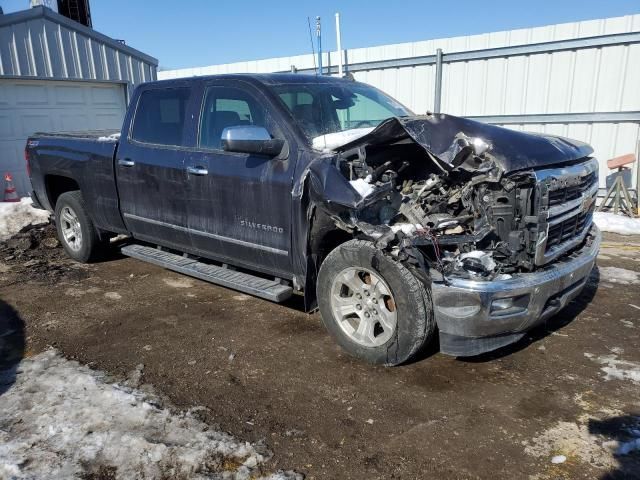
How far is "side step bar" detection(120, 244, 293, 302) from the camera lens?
161 inches

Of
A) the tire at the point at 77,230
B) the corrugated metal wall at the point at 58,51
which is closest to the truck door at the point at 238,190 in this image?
the tire at the point at 77,230

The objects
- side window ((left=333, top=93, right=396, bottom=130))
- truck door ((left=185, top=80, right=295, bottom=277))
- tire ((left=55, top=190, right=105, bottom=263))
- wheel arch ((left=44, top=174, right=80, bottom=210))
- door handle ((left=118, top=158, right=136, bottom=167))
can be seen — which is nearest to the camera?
truck door ((left=185, top=80, right=295, bottom=277))

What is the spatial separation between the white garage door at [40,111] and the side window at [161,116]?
20.8 feet

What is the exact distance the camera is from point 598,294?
5.03 m

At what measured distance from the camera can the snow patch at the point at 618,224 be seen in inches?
304

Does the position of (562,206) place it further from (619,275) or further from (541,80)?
(541,80)

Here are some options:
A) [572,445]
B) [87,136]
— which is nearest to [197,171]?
[87,136]

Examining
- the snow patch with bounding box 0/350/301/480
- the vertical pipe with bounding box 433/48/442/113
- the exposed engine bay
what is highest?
the vertical pipe with bounding box 433/48/442/113

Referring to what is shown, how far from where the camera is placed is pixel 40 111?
35.6ft

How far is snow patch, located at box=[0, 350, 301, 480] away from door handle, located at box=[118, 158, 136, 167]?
2358mm

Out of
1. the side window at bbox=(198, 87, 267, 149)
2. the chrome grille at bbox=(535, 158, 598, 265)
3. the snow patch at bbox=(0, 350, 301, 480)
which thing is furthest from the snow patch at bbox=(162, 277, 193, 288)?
the chrome grille at bbox=(535, 158, 598, 265)

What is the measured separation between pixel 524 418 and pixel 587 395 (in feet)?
1.80

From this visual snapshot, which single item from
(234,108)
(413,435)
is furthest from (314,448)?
(234,108)

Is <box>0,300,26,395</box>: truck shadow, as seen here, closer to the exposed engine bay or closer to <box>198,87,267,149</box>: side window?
<box>198,87,267,149</box>: side window
